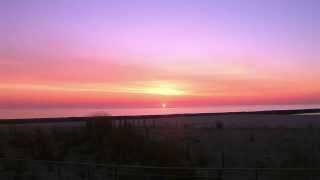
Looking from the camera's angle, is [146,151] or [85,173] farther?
[146,151]

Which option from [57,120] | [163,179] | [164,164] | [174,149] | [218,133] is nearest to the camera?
[163,179]

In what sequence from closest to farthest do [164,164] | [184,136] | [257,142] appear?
[164,164] < [257,142] < [184,136]

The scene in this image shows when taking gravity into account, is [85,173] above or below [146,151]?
below

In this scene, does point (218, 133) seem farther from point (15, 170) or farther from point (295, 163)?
point (15, 170)

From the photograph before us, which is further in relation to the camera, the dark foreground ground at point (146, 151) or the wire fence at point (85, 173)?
the dark foreground ground at point (146, 151)

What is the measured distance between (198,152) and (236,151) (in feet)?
8.74

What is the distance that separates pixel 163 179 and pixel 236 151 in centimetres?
1291

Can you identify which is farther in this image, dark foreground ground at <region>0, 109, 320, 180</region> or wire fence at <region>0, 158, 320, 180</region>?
dark foreground ground at <region>0, 109, 320, 180</region>

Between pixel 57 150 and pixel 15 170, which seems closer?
pixel 15 170

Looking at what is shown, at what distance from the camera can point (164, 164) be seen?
25.8 meters

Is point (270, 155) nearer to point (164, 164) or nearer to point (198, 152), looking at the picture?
point (198, 152)

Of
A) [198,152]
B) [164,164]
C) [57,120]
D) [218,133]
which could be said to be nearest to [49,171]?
[164,164]

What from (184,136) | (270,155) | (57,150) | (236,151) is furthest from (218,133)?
(57,150)

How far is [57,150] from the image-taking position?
30766 mm
